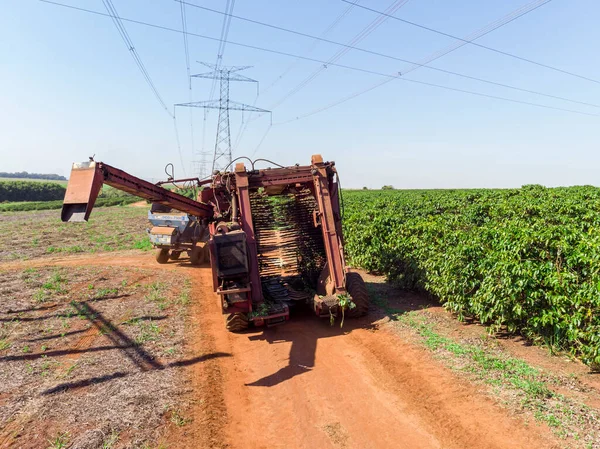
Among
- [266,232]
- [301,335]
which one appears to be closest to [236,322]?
[301,335]

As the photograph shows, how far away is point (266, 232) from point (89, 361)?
4.77 m

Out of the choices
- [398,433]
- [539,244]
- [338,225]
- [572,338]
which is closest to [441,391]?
[398,433]

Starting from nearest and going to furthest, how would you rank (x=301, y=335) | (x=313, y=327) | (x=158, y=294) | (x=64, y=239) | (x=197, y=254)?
(x=301, y=335)
(x=313, y=327)
(x=158, y=294)
(x=197, y=254)
(x=64, y=239)

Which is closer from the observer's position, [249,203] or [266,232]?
[249,203]

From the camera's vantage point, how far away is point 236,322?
25.9 feet

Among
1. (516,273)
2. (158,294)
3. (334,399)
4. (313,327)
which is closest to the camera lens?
(334,399)

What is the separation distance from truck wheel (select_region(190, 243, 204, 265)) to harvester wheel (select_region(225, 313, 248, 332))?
7.97 m

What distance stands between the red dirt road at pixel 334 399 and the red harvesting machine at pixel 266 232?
648 millimetres

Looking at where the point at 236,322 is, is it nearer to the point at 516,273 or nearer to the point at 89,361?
the point at 89,361

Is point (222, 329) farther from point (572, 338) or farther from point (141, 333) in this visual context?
point (572, 338)

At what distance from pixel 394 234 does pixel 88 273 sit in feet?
32.9

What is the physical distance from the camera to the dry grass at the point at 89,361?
186 inches

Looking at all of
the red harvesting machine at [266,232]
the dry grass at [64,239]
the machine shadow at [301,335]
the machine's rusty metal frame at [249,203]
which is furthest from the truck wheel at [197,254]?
the machine shadow at [301,335]

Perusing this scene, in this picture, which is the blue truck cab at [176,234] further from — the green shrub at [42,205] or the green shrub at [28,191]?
the green shrub at [28,191]
